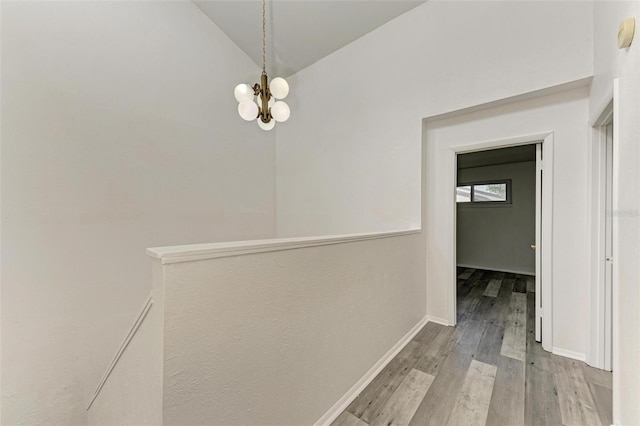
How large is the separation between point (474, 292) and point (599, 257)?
216 cm

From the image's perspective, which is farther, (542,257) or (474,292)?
(474,292)

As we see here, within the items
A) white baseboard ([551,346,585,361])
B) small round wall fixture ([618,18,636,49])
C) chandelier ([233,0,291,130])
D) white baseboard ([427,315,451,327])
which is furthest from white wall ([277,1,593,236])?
white baseboard ([551,346,585,361])

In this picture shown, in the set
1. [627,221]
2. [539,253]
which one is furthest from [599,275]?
[627,221]

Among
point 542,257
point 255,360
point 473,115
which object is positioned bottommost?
point 255,360

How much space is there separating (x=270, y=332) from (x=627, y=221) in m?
1.89

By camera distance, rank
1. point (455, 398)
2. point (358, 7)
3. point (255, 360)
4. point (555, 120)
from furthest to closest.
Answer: point (358, 7) → point (555, 120) → point (455, 398) → point (255, 360)

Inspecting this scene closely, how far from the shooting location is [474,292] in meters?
3.93

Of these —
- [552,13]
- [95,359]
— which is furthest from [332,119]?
[95,359]

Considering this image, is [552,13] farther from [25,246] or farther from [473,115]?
[25,246]

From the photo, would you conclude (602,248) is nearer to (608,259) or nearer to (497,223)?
(608,259)

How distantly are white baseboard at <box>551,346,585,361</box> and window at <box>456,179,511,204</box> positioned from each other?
3.79 metres

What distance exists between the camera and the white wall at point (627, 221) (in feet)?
3.65

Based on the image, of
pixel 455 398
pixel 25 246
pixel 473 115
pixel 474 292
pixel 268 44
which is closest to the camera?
pixel 455 398

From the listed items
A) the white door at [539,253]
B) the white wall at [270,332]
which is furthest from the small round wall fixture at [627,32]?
the white wall at [270,332]
